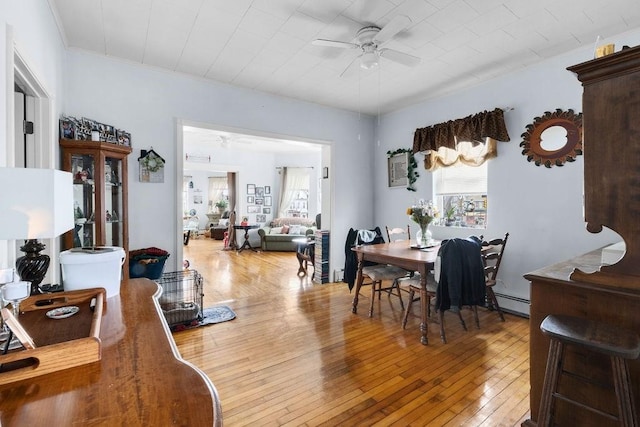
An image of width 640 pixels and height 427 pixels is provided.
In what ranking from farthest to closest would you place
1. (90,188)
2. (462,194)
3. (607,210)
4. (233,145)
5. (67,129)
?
(233,145)
(462,194)
(90,188)
(67,129)
(607,210)

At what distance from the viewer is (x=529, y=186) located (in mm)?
3416

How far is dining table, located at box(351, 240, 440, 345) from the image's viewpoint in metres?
2.82

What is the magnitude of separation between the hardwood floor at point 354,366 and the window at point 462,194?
113cm

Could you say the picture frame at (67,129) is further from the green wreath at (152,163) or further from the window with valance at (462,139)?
the window with valance at (462,139)

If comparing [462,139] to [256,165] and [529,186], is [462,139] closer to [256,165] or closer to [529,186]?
[529,186]

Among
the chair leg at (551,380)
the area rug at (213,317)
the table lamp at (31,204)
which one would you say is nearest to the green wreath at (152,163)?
the area rug at (213,317)

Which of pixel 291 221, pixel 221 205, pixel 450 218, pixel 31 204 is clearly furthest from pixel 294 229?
pixel 31 204

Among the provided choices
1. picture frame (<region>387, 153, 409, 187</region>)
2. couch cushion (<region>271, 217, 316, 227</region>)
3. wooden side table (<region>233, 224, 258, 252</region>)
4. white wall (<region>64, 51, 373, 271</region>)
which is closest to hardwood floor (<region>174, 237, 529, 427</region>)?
white wall (<region>64, 51, 373, 271</region>)

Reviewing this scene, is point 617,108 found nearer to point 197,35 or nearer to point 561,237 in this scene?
point 561,237

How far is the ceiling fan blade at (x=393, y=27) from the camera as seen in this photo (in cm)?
223

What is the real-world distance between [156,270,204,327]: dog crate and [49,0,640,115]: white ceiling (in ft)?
7.38

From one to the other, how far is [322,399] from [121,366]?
1427 millimetres

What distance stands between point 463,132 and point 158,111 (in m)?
3.54

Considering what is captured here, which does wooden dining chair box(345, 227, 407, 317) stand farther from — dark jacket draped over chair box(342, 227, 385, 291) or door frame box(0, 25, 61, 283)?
door frame box(0, 25, 61, 283)
